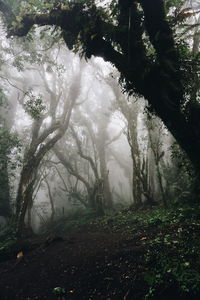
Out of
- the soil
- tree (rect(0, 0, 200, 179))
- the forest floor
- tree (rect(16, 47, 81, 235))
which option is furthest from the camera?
tree (rect(16, 47, 81, 235))

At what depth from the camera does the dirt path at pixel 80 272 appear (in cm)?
477

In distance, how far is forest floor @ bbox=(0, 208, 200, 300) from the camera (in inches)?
172

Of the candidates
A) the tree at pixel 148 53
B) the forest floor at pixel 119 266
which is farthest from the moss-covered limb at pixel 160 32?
the forest floor at pixel 119 266

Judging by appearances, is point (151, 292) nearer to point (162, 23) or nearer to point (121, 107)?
point (162, 23)

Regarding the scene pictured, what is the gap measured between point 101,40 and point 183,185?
29.8 ft

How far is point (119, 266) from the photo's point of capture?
5512 mm

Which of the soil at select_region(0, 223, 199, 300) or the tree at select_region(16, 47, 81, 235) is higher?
the tree at select_region(16, 47, 81, 235)

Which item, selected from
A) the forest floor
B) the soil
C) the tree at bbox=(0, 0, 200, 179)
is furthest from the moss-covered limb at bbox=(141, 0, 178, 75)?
the soil

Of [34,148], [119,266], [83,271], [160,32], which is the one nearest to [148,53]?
[160,32]

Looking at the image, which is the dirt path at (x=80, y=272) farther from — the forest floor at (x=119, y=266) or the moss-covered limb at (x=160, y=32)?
the moss-covered limb at (x=160, y=32)

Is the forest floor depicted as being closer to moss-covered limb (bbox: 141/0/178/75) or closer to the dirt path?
the dirt path

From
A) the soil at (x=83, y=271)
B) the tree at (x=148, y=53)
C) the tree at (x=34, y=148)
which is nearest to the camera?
the soil at (x=83, y=271)

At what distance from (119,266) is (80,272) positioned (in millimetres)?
954

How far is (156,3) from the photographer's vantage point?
220 inches
